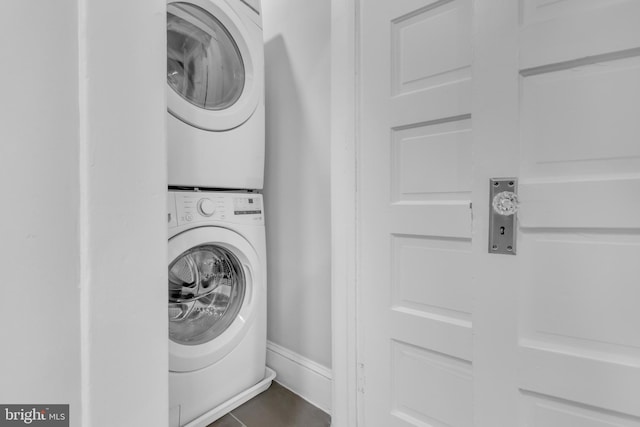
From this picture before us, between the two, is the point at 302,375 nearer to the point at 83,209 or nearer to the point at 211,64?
the point at 83,209

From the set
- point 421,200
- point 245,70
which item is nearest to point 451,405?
point 421,200

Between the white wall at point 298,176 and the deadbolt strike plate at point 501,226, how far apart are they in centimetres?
64

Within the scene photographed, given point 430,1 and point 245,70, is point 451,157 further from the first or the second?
point 245,70

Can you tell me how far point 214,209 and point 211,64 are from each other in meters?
0.61

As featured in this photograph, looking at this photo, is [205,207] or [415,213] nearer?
[415,213]

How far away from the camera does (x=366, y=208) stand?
103 cm

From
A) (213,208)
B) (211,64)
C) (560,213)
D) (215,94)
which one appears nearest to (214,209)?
Answer: (213,208)

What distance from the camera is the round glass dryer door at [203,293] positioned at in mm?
1137

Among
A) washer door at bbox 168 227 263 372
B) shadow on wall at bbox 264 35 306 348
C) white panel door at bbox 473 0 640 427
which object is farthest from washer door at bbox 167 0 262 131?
white panel door at bbox 473 0 640 427

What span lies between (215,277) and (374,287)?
0.68 meters

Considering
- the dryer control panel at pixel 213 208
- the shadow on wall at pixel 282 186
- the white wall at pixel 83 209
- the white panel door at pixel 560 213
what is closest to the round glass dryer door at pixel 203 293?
the dryer control panel at pixel 213 208

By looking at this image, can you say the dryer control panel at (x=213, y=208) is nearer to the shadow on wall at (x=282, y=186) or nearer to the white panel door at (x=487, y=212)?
the shadow on wall at (x=282, y=186)

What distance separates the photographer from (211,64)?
4.00ft

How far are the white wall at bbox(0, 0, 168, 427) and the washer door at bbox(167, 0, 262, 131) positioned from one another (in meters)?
0.47
